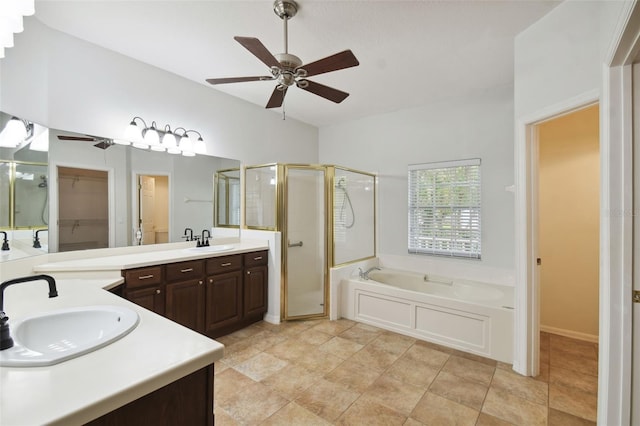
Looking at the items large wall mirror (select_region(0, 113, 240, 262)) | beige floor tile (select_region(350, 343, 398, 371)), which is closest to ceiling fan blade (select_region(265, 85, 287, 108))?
large wall mirror (select_region(0, 113, 240, 262))

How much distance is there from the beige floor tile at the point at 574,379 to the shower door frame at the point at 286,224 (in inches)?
83.5

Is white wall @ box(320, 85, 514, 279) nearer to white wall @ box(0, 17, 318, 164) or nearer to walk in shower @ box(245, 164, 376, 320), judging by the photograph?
walk in shower @ box(245, 164, 376, 320)

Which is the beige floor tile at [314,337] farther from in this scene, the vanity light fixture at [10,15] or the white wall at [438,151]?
the vanity light fixture at [10,15]

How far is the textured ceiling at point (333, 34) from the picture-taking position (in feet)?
6.65

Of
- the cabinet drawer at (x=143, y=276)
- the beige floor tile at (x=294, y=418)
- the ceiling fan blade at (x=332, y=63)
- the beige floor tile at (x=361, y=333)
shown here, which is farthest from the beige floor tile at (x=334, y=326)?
the ceiling fan blade at (x=332, y=63)

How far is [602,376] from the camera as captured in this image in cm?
147

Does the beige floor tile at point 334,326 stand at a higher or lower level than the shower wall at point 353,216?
lower

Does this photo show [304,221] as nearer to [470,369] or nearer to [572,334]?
→ [470,369]

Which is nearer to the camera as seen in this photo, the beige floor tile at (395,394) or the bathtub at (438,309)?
the beige floor tile at (395,394)

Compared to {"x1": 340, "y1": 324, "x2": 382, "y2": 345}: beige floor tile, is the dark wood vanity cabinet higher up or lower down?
higher up

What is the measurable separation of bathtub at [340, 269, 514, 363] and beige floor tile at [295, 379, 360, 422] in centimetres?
116

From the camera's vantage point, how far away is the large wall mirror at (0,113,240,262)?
173cm

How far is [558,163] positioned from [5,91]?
456 cm

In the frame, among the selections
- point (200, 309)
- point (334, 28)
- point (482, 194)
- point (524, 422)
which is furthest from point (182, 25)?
point (524, 422)
